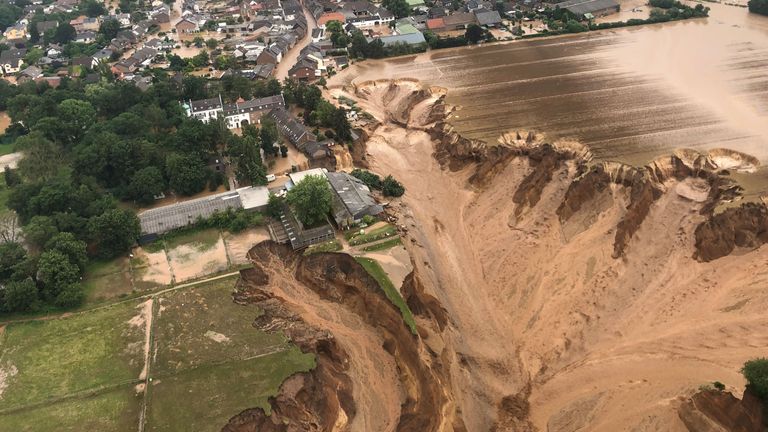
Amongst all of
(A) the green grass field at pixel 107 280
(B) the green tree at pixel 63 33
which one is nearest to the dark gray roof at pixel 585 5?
(A) the green grass field at pixel 107 280

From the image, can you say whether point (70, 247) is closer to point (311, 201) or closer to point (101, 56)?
point (311, 201)

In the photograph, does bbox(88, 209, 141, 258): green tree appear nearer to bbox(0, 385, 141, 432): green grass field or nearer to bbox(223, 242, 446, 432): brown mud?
bbox(223, 242, 446, 432): brown mud

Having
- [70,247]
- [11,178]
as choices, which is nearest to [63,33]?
[11,178]

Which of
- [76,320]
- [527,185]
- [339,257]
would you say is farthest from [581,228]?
[76,320]

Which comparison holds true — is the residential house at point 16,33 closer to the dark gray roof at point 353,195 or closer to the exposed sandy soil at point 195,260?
the exposed sandy soil at point 195,260

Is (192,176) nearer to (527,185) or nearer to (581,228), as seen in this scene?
(527,185)

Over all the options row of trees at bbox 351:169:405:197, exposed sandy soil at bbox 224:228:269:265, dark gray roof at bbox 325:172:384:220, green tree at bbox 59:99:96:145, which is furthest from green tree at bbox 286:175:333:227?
green tree at bbox 59:99:96:145
